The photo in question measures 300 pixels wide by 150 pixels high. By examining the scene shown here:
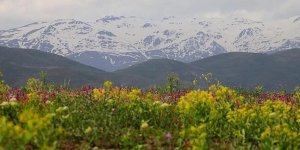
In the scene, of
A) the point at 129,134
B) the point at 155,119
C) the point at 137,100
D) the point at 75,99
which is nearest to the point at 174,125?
the point at 155,119

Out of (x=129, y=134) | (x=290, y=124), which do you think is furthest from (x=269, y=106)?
(x=129, y=134)

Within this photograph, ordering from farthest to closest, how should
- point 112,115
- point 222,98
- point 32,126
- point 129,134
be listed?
1. point 222,98
2. point 112,115
3. point 129,134
4. point 32,126

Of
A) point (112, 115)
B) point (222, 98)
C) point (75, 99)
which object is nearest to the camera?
point (112, 115)

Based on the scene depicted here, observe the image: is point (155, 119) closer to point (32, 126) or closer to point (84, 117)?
point (84, 117)

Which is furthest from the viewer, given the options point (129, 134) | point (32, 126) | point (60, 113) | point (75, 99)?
point (75, 99)

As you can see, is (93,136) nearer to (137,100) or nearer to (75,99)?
(137,100)

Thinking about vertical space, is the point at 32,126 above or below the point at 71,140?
above

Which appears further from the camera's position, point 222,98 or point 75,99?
point 75,99

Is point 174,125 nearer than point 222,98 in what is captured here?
Yes

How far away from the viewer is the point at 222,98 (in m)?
12.0

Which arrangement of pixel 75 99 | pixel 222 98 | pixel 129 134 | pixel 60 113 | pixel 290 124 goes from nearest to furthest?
pixel 129 134
pixel 60 113
pixel 290 124
pixel 222 98
pixel 75 99

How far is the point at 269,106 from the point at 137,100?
9.76 ft

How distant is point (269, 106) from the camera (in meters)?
11.5

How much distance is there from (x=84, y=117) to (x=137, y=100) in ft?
5.54
